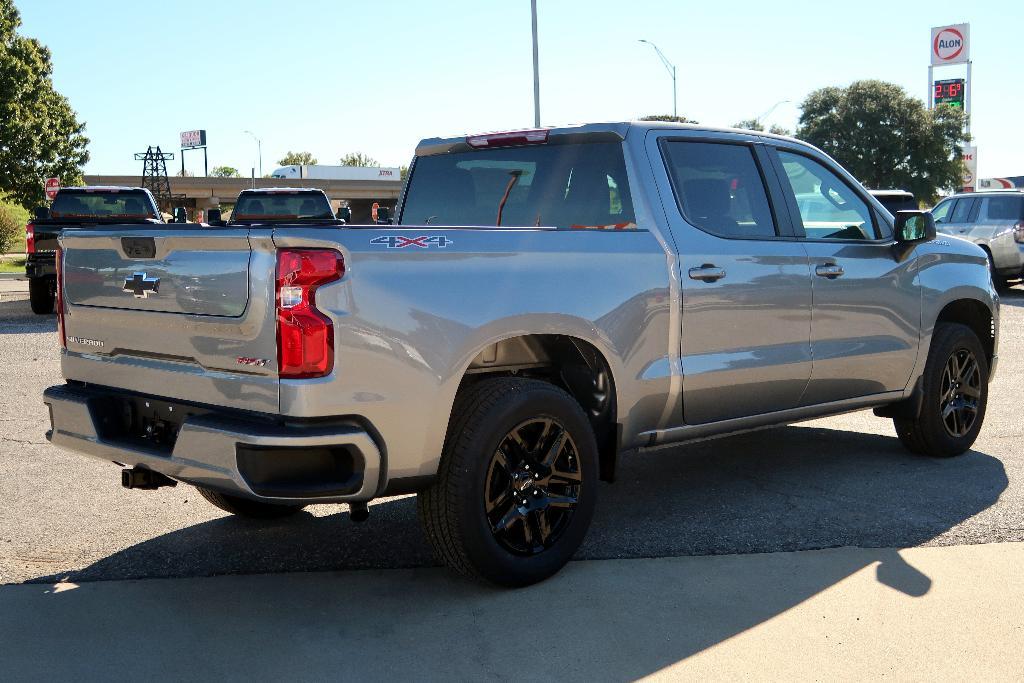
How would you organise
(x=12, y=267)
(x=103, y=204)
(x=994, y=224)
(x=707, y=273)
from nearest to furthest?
(x=707, y=273), (x=103, y=204), (x=994, y=224), (x=12, y=267)

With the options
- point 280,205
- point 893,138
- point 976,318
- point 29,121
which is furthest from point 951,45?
point 976,318

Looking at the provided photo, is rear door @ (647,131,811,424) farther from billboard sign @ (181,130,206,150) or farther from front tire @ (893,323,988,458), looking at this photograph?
billboard sign @ (181,130,206,150)

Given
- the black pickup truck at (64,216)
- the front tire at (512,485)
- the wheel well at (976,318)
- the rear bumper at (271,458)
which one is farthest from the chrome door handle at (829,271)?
the black pickup truck at (64,216)

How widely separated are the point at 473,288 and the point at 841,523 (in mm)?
2355

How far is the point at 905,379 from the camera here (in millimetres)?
6477

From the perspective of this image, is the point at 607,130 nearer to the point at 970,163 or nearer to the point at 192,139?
the point at 970,163

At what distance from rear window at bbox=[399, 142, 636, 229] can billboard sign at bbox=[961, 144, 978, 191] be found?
6360cm

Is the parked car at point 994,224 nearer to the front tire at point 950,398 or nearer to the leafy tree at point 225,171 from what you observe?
the front tire at point 950,398

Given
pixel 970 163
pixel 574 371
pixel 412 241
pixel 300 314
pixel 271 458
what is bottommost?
pixel 271 458

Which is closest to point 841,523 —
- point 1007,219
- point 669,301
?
point 669,301

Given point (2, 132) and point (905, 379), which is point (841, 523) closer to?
point (905, 379)

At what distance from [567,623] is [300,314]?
1.49 m

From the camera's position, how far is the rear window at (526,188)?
5254mm

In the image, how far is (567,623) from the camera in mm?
4109
